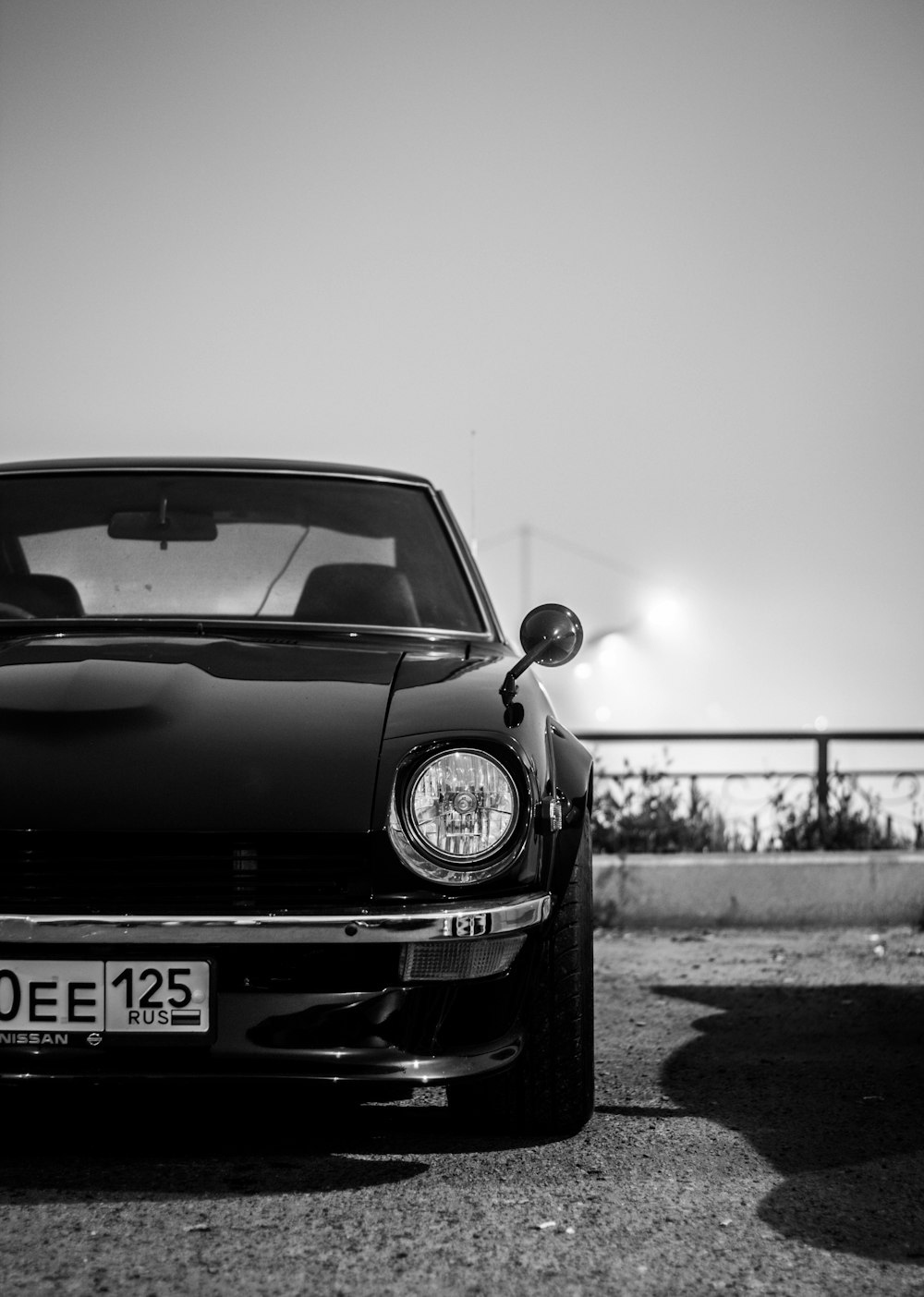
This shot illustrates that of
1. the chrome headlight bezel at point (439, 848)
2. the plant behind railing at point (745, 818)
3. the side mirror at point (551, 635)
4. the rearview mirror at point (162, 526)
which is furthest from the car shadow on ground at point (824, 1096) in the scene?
the plant behind railing at point (745, 818)

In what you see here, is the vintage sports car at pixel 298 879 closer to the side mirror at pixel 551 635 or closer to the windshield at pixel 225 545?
the side mirror at pixel 551 635

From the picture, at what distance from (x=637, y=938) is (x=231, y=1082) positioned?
3.96m

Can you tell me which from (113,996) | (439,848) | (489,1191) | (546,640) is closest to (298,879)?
(439,848)

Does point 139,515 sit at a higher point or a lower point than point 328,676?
higher

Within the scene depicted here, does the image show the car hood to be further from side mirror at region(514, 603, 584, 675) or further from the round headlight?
side mirror at region(514, 603, 584, 675)

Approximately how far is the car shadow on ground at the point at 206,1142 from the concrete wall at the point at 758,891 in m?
3.28

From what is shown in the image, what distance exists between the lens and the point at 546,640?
10.4ft

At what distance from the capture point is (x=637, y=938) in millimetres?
6258

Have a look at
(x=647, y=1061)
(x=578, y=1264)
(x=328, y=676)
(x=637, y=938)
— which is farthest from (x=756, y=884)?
(x=578, y=1264)

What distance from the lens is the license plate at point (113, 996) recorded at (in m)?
2.51

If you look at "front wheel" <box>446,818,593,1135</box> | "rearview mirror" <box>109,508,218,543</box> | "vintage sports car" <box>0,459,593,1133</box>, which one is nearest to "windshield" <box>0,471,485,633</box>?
"rearview mirror" <box>109,508,218,543</box>

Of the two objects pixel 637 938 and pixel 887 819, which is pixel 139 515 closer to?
pixel 637 938

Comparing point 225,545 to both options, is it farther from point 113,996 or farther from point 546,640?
point 113,996

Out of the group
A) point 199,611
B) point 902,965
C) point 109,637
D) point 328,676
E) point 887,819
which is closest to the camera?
point 328,676
